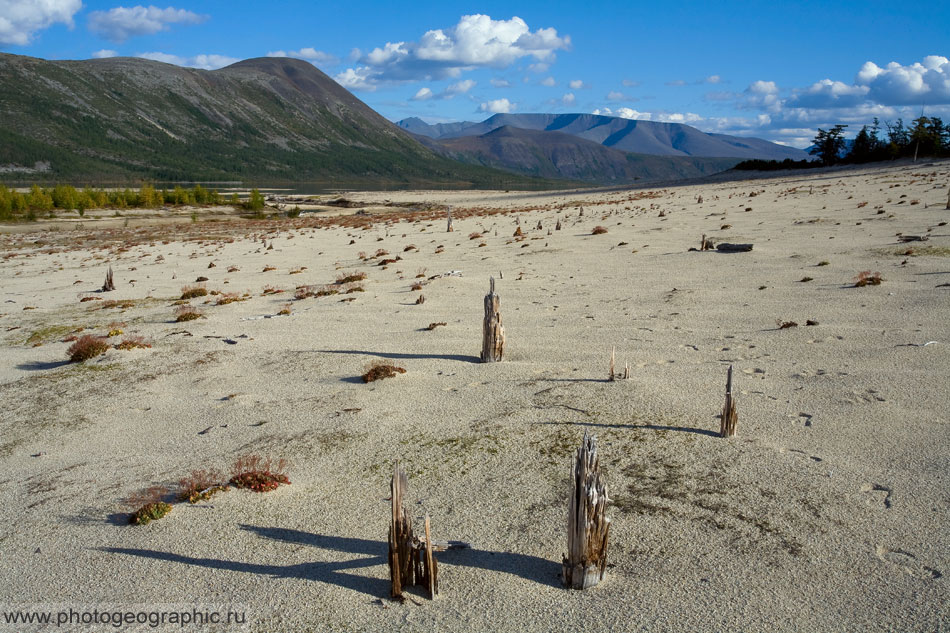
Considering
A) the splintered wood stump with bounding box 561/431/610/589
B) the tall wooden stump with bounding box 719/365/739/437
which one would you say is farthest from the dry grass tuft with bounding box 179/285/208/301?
the splintered wood stump with bounding box 561/431/610/589

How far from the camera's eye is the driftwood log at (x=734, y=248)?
17703 millimetres

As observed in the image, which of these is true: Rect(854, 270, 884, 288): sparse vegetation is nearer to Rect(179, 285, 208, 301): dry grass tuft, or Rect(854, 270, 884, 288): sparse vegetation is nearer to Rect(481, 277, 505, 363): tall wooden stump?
Rect(481, 277, 505, 363): tall wooden stump

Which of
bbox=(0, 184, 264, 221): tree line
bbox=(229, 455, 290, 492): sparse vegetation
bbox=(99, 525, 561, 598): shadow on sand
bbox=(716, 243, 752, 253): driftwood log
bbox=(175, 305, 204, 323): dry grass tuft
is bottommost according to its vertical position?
bbox=(99, 525, 561, 598): shadow on sand

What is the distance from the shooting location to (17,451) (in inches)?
319

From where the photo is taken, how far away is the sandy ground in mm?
4629

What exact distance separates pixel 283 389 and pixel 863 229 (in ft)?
63.8

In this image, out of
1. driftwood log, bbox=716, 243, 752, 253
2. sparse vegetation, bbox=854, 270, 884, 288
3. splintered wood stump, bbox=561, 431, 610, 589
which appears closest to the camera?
splintered wood stump, bbox=561, 431, 610, 589

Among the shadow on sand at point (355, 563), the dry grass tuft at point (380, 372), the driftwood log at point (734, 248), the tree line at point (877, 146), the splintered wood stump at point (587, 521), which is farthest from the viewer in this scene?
the tree line at point (877, 146)

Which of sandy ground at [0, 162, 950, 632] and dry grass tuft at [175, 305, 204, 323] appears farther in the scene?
dry grass tuft at [175, 305, 204, 323]

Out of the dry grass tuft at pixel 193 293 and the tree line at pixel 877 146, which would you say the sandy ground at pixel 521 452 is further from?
the tree line at pixel 877 146

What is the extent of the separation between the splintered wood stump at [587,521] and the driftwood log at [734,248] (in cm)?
1512

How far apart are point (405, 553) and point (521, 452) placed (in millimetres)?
2405

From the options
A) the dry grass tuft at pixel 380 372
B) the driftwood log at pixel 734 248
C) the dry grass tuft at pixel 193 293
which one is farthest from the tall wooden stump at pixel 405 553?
the driftwood log at pixel 734 248

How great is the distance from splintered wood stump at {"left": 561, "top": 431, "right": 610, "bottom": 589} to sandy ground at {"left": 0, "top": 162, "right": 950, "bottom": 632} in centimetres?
17
